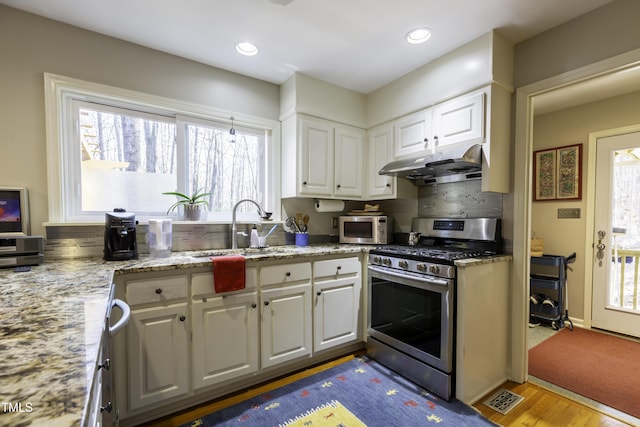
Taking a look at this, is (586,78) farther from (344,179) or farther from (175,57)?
(175,57)

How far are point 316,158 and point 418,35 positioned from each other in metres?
1.26

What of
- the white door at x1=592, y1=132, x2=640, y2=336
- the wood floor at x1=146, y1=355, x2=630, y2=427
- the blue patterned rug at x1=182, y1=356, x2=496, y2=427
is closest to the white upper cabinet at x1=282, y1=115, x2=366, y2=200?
the blue patterned rug at x1=182, y1=356, x2=496, y2=427

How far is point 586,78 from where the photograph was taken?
6.15ft

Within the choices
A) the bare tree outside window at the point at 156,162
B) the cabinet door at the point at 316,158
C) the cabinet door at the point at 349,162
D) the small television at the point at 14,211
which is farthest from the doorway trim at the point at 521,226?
the small television at the point at 14,211

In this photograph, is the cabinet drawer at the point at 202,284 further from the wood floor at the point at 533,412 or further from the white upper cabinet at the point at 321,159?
the white upper cabinet at the point at 321,159

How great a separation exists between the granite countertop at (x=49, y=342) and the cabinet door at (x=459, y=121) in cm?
236

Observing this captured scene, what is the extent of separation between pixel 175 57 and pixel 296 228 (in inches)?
70.0

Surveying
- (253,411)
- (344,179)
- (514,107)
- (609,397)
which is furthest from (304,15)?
(609,397)

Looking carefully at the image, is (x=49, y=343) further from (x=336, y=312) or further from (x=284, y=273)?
(x=336, y=312)

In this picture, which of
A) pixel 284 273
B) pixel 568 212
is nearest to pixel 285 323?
pixel 284 273

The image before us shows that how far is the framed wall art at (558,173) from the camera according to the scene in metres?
3.13

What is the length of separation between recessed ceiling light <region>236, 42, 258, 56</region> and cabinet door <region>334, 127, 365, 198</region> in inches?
40.2

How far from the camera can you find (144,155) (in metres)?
2.34

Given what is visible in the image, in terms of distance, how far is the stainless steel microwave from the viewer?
281 centimetres
